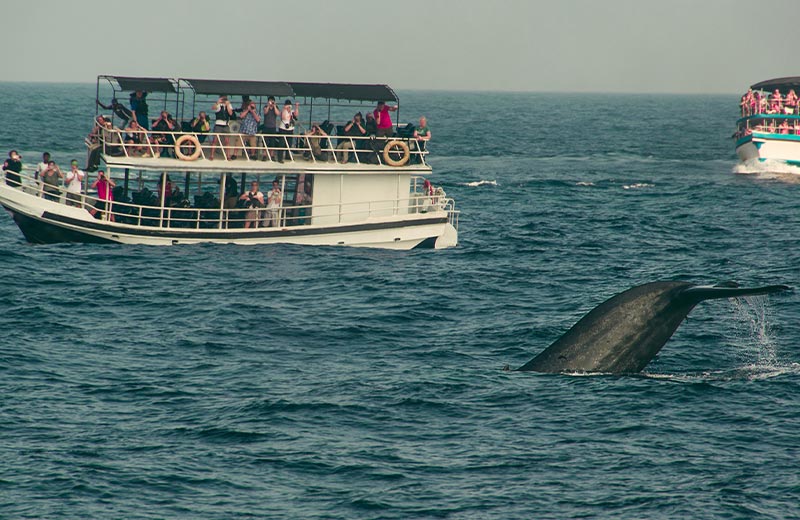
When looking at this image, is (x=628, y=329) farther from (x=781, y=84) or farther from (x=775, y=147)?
(x=781, y=84)

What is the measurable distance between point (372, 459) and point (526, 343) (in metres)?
8.87

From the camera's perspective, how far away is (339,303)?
1209 inches

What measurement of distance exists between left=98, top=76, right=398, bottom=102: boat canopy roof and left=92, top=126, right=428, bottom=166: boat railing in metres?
1.63

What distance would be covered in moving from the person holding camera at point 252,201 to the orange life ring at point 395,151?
16.0ft

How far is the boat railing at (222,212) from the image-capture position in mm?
36875

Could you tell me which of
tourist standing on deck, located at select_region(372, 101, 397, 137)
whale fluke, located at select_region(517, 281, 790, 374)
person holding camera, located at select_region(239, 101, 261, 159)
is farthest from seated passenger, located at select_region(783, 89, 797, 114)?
whale fluke, located at select_region(517, 281, 790, 374)

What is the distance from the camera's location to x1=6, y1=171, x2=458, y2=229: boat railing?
121 ft

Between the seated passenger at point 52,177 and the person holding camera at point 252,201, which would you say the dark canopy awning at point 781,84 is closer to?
the person holding camera at point 252,201

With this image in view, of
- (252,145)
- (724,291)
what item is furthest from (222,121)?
(724,291)

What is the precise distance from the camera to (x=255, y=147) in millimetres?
36938

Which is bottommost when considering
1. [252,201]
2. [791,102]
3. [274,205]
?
[274,205]

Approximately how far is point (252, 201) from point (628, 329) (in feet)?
70.1

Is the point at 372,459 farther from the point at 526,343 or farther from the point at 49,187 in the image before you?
the point at 49,187

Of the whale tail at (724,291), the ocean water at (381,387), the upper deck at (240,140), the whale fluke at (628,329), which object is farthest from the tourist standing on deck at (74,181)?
the whale tail at (724,291)
